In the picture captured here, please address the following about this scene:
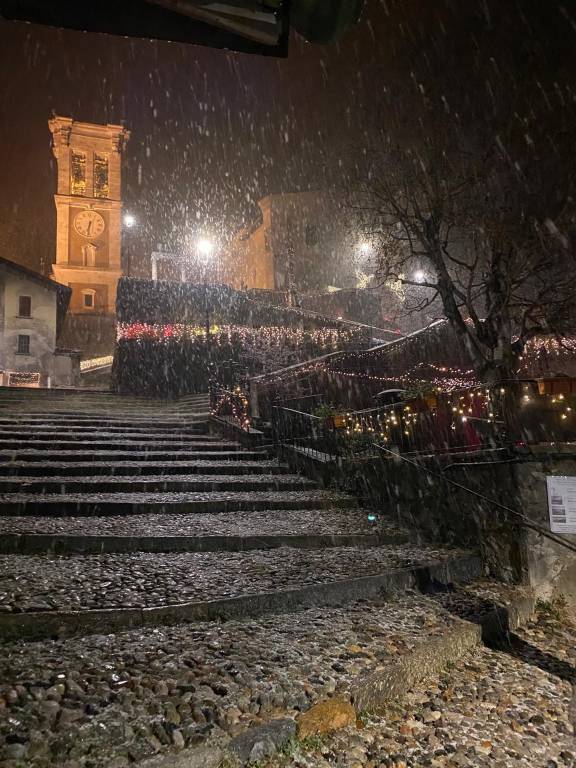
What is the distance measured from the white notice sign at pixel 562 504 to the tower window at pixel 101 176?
61008 mm

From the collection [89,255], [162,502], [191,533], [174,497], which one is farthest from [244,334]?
[89,255]

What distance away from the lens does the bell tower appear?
2052 inches

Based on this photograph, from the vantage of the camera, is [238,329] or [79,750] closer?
[79,750]

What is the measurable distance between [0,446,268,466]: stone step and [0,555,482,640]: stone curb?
519cm

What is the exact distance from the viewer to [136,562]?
15.6ft

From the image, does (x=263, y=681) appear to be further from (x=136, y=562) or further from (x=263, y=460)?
(x=263, y=460)

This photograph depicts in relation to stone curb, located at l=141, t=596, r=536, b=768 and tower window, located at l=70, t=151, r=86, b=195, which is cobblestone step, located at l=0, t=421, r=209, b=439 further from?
tower window, located at l=70, t=151, r=86, b=195

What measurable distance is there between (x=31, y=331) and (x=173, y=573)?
31685 millimetres

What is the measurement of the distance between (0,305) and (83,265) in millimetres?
24490

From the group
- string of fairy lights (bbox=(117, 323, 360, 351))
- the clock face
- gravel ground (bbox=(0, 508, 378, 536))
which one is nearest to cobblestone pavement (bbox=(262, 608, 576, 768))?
gravel ground (bbox=(0, 508, 378, 536))

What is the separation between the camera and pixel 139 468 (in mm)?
8305

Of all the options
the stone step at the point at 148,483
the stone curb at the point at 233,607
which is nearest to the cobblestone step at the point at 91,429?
the stone step at the point at 148,483

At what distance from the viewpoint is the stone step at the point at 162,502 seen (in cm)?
612

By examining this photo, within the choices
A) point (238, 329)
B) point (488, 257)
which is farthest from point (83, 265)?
point (488, 257)
